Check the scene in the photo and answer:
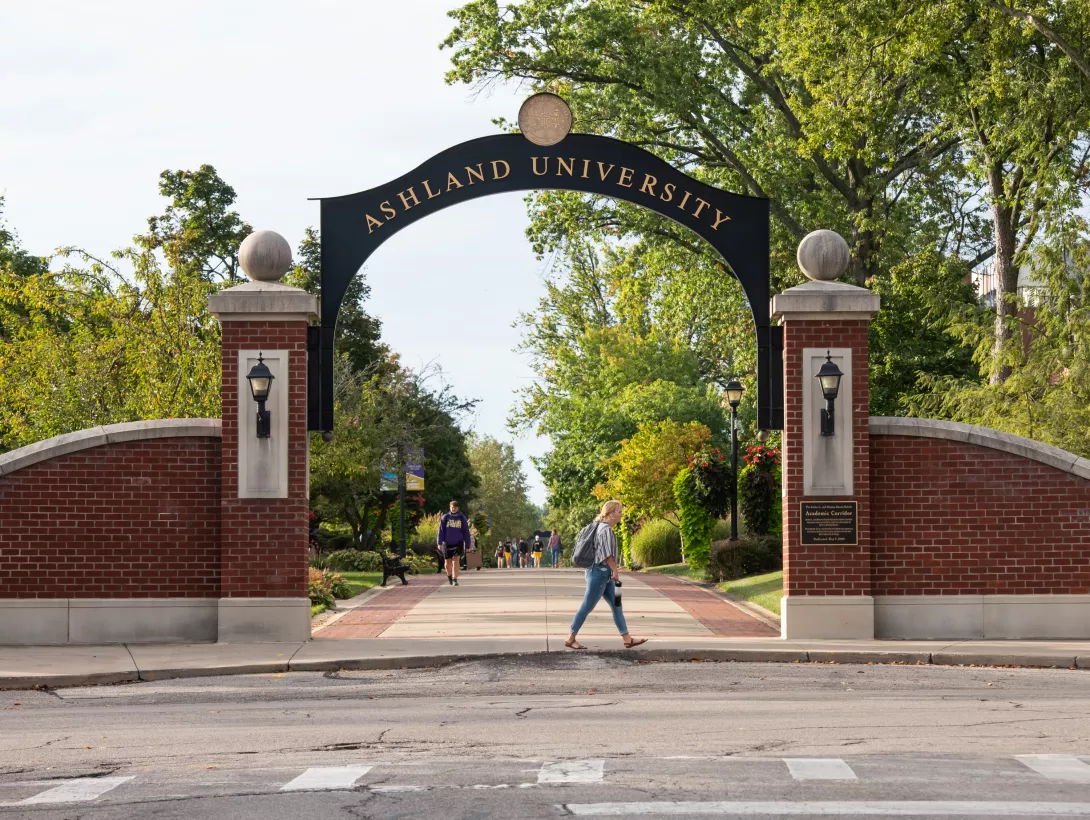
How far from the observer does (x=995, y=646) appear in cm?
1484

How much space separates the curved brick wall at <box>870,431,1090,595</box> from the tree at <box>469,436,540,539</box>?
2902 inches

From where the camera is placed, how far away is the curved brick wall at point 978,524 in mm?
15828

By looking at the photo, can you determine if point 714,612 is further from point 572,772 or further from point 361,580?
point 572,772

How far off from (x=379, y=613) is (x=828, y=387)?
785cm

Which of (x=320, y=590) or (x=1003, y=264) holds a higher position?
(x=1003, y=264)

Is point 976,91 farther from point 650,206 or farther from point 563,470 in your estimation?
point 563,470

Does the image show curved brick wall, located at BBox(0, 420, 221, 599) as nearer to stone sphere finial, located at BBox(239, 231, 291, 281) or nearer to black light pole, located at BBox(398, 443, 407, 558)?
stone sphere finial, located at BBox(239, 231, 291, 281)

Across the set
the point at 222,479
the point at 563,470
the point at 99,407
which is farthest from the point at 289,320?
the point at 563,470

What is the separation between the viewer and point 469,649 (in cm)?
1463

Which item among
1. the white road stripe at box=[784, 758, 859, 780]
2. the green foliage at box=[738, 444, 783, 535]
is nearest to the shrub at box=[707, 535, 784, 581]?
the green foliage at box=[738, 444, 783, 535]

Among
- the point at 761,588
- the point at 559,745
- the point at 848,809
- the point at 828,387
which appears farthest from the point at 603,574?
the point at 761,588

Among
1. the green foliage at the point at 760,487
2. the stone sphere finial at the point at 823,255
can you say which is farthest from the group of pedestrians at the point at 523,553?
the stone sphere finial at the point at 823,255

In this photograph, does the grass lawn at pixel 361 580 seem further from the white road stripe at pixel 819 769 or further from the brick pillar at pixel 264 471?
the white road stripe at pixel 819 769

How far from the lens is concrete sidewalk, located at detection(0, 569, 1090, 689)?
1373 centimetres
